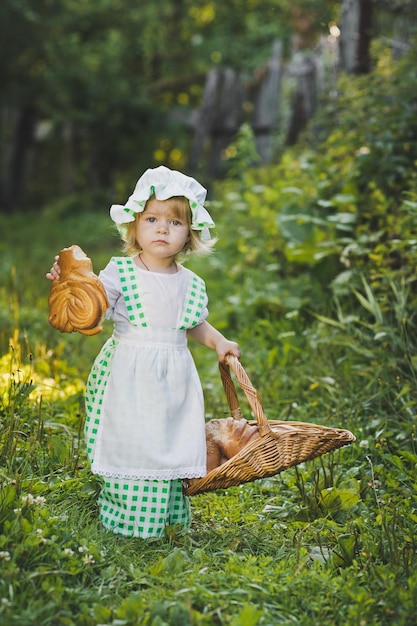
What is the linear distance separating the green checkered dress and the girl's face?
0.37ft

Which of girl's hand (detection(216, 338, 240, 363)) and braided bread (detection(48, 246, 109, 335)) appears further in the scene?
girl's hand (detection(216, 338, 240, 363))

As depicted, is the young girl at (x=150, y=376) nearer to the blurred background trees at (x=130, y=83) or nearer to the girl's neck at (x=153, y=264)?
the girl's neck at (x=153, y=264)

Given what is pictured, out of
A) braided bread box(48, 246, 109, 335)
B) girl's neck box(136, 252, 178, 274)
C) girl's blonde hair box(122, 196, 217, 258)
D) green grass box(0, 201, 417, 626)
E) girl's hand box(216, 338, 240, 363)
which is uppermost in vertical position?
girl's blonde hair box(122, 196, 217, 258)

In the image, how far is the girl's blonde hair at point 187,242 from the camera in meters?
3.08

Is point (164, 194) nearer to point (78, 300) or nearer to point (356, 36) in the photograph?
point (78, 300)

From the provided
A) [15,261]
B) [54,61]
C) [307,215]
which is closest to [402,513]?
[307,215]

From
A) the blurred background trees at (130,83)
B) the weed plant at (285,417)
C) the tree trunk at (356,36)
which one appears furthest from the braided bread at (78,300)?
the blurred background trees at (130,83)

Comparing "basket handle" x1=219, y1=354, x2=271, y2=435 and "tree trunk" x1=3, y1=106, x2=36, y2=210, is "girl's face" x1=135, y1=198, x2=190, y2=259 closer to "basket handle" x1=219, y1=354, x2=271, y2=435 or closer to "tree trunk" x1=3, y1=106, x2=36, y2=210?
"basket handle" x1=219, y1=354, x2=271, y2=435

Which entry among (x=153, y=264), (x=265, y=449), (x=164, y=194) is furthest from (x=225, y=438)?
(x=164, y=194)

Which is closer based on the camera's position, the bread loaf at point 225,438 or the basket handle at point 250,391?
the basket handle at point 250,391

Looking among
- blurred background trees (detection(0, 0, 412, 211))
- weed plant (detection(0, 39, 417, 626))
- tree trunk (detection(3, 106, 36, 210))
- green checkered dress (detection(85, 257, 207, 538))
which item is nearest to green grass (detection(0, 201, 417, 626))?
weed plant (detection(0, 39, 417, 626))

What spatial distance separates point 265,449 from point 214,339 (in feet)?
1.73

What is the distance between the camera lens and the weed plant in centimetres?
249

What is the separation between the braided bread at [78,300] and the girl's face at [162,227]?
0.31 metres
